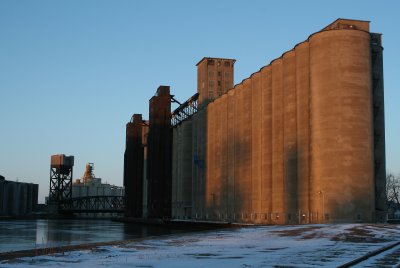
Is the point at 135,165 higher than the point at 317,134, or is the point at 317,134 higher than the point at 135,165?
the point at 135,165

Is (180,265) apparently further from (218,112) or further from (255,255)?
(218,112)

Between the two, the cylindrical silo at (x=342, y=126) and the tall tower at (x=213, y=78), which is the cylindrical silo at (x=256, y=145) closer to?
the cylindrical silo at (x=342, y=126)

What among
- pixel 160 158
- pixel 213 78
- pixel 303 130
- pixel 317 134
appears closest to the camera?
pixel 317 134

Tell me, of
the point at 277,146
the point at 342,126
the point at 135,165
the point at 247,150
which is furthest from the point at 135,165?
the point at 342,126

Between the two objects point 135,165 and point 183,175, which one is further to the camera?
point 135,165

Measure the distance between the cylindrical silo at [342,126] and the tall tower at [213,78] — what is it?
62.3 m

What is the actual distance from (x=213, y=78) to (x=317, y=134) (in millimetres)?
67112

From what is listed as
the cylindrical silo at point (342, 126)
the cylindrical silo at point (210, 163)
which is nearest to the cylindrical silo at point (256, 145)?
the cylindrical silo at point (342, 126)

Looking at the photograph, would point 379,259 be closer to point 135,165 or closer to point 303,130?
point 303,130

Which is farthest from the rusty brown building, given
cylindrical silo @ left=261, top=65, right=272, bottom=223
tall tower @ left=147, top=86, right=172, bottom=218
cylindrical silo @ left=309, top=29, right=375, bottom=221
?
cylindrical silo @ left=309, top=29, right=375, bottom=221

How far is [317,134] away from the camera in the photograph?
76.3m

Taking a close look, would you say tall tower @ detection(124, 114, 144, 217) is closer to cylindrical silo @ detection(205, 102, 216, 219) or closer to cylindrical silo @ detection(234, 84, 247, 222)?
cylindrical silo @ detection(205, 102, 216, 219)

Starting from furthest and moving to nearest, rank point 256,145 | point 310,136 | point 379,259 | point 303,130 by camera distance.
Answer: point 256,145 → point 303,130 → point 310,136 → point 379,259

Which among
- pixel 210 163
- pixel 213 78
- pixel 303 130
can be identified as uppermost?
pixel 213 78
